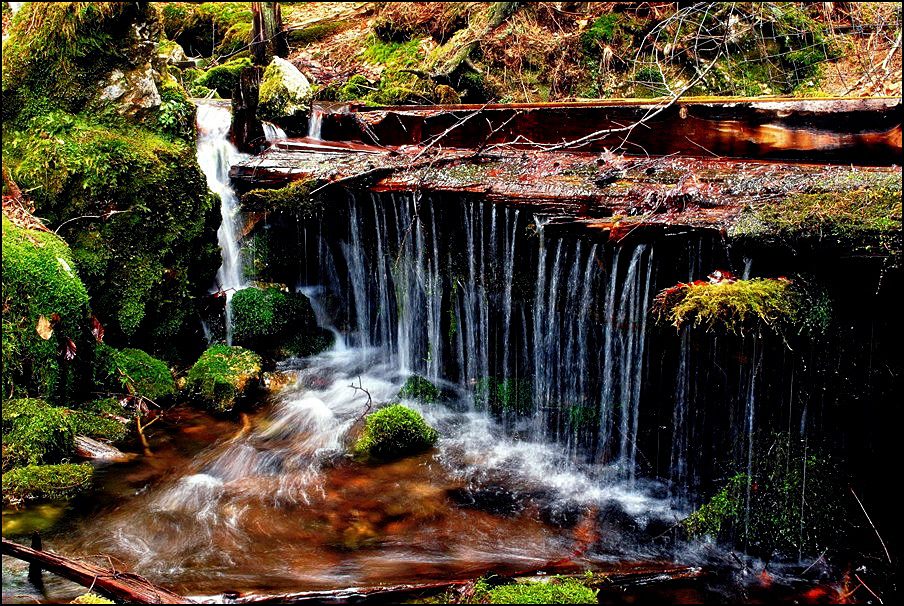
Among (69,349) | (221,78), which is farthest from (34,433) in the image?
(221,78)

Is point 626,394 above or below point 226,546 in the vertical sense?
above

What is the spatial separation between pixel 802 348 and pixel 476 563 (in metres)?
2.84

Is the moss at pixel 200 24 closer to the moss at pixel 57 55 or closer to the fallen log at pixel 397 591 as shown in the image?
the moss at pixel 57 55

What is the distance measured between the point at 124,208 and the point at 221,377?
2.21m

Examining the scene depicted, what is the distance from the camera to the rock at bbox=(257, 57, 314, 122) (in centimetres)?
930

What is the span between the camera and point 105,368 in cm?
698

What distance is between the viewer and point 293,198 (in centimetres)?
759

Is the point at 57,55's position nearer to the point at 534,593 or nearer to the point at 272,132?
the point at 272,132

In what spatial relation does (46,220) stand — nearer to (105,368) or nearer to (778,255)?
(105,368)

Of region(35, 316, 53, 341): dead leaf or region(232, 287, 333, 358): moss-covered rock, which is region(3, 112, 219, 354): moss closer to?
region(232, 287, 333, 358): moss-covered rock

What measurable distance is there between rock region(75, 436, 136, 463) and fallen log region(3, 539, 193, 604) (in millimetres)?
2246

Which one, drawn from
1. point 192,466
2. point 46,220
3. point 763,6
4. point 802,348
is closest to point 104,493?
point 192,466

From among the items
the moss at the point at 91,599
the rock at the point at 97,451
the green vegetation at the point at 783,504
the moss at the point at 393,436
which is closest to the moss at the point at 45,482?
the rock at the point at 97,451

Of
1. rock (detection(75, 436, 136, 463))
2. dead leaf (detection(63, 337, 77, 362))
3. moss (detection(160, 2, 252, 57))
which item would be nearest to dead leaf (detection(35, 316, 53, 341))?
dead leaf (detection(63, 337, 77, 362))
